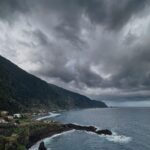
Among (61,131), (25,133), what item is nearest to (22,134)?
(25,133)

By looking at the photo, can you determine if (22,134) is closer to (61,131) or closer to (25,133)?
(25,133)

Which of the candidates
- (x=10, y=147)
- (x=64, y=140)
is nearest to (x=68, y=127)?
(x=64, y=140)

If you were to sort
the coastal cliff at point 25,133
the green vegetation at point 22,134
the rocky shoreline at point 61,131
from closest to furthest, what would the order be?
the green vegetation at point 22,134 < the coastal cliff at point 25,133 < the rocky shoreline at point 61,131

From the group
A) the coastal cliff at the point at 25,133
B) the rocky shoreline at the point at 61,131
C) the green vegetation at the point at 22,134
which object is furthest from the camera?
the rocky shoreline at the point at 61,131

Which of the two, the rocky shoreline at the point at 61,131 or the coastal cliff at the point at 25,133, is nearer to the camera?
the coastal cliff at the point at 25,133

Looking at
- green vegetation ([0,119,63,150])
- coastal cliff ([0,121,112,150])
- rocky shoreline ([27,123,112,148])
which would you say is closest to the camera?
green vegetation ([0,119,63,150])

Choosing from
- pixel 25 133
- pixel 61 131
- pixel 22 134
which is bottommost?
pixel 22 134

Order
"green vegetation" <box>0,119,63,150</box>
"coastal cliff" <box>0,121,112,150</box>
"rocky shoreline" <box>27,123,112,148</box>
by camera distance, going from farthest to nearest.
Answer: "rocky shoreline" <box>27,123,112,148</box> < "coastal cliff" <box>0,121,112,150</box> < "green vegetation" <box>0,119,63,150</box>

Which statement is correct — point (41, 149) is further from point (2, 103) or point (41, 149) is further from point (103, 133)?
point (2, 103)

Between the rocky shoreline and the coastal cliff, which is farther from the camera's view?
the rocky shoreline

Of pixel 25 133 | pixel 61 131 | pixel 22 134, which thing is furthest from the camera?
pixel 61 131

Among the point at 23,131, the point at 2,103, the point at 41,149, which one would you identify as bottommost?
the point at 41,149
